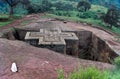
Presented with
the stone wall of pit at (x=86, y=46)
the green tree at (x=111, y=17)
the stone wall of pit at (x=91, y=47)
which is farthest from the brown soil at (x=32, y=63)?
the green tree at (x=111, y=17)

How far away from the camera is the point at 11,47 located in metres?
6.81

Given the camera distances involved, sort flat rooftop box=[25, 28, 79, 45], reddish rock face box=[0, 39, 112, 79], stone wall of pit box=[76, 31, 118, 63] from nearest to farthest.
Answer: reddish rock face box=[0, 39, 112, 79] → flat rooftop box=[25, 28, 79, 45] → stone wall of pit box=[76, 31, 118, 63]

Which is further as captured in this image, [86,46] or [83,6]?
[83,6]

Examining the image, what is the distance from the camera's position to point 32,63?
523 centimetres

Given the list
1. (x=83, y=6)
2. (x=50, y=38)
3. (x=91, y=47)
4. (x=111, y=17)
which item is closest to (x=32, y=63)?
(x=50, y=38)

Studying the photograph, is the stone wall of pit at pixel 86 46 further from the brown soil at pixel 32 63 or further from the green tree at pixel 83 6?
the green tree at pixel 83 6

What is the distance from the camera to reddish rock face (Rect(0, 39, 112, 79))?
4609mm

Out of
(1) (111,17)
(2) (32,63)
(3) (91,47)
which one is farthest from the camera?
(1) (111,17)

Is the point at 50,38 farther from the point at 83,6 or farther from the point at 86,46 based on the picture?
the point at 83,6

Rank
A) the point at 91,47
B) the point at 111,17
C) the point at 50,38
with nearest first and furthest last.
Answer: the point at 50,38
the point at 91,47
the point at 111,17

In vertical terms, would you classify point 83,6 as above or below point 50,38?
below

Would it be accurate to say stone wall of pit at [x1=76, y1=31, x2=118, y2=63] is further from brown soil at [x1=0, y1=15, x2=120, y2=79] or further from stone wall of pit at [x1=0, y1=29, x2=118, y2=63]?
A: brown soil at [x1=0, y1=15, x2=120, y2=79]

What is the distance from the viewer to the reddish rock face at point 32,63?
15.1ft

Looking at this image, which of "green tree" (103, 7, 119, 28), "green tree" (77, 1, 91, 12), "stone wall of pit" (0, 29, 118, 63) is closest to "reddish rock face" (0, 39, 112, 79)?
"stone wall of pit" (0, 29, 118, 63)
